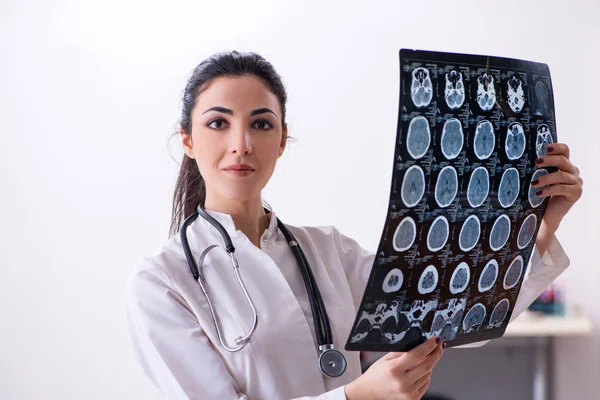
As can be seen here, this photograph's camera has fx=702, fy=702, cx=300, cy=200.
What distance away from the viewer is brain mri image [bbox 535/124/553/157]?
2.88 ft

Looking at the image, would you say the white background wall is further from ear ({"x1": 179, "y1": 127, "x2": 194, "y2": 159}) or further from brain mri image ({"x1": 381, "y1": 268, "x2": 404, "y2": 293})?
brain mri image ({"x1": 381, "y1": 268, "x2": 404, "y2": 293})

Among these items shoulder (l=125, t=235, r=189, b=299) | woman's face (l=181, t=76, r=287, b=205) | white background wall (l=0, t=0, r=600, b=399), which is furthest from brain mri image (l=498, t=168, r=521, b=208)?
white background wall (l=0, t=0, r=600, b=399)

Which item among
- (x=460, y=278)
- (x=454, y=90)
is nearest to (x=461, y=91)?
(x=454, y=90)

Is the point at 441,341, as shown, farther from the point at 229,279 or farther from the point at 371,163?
the point at 371,163

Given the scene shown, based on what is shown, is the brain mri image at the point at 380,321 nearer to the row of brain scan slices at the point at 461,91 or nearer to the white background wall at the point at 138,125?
the row of brain scan slices at the point at 461,91

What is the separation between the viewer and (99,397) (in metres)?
2.89

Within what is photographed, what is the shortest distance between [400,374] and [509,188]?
261mm

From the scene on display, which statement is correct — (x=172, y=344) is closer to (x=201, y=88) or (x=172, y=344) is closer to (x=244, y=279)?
(x=244, y=279)

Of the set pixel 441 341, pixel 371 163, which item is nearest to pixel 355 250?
pixel 441 341

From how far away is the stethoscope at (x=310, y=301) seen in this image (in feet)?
3.20

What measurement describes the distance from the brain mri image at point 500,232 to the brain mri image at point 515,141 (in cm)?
8

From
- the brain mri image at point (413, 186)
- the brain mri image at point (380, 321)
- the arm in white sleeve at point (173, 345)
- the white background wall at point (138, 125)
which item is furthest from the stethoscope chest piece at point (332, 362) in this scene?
the white background wall at point (138, 125)

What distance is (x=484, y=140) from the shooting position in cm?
81

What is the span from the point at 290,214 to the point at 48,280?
105cm
